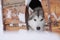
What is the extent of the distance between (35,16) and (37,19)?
0.04m

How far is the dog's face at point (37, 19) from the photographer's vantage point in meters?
1.50

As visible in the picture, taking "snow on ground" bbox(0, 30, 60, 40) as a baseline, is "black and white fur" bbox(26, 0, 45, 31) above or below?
above

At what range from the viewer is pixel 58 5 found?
1.43 meters

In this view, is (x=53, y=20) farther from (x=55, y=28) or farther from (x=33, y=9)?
(x=33, y=9)

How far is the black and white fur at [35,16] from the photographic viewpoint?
150 cm

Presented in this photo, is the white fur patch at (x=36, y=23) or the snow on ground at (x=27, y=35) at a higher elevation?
the white fur patch at (x=36, y=23)

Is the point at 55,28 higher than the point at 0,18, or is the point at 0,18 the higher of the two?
the point at 0,18

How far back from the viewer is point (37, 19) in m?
1.52

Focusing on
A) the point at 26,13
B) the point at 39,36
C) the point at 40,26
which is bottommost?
the point at 39,36

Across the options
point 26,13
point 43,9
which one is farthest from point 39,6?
point 26,13

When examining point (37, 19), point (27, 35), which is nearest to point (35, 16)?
point (37, 19)

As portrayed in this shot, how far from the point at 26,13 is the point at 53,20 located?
0.99ft

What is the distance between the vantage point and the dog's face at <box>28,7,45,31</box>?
1503 millimetres

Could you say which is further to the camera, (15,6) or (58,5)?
(15,6)
